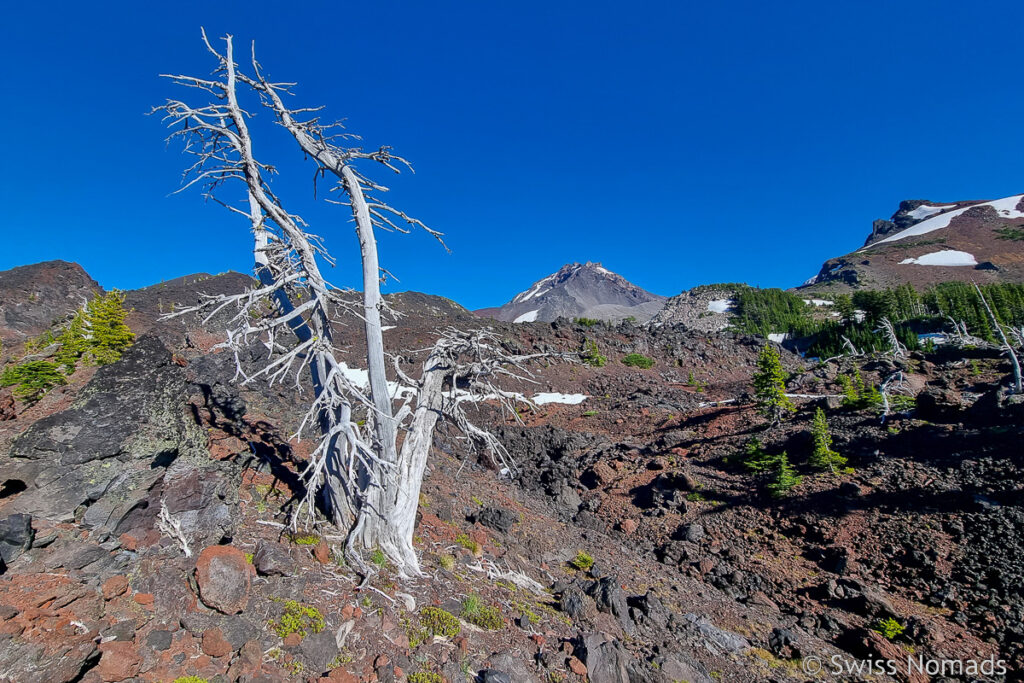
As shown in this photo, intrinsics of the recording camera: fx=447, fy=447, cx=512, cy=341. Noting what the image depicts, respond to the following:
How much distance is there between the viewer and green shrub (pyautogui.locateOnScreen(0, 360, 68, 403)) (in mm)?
8695

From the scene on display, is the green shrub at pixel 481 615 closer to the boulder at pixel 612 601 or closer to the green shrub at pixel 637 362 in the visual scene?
the boulder at pixel 612 601

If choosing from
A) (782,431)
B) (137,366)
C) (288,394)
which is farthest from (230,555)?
(782,431)

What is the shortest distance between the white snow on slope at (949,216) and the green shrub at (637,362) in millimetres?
→ 99363

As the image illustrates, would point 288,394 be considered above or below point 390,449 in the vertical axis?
above

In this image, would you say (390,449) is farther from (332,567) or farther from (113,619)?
(113,619)

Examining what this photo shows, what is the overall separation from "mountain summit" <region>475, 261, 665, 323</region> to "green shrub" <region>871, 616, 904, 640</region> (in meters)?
107

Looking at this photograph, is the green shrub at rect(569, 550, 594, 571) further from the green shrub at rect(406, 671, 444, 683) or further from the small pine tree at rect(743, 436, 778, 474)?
the small pine tree at rect(743, 436, 778, 474)

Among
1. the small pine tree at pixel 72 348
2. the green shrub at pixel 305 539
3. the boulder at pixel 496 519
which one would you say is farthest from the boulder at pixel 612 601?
the small pine tree at pixel 72 348

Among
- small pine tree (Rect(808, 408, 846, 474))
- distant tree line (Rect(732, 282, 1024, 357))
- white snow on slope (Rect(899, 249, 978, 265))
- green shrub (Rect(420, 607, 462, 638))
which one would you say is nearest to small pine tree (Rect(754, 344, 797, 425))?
small pine tree (Rect(808, 408, 846, 474))

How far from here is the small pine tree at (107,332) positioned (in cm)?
1298

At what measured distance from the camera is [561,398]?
23234 millimetres

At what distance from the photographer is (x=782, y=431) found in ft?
42.9

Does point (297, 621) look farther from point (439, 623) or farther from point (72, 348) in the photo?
point (72, 348)

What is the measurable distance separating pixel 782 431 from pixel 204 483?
45.8 feet
